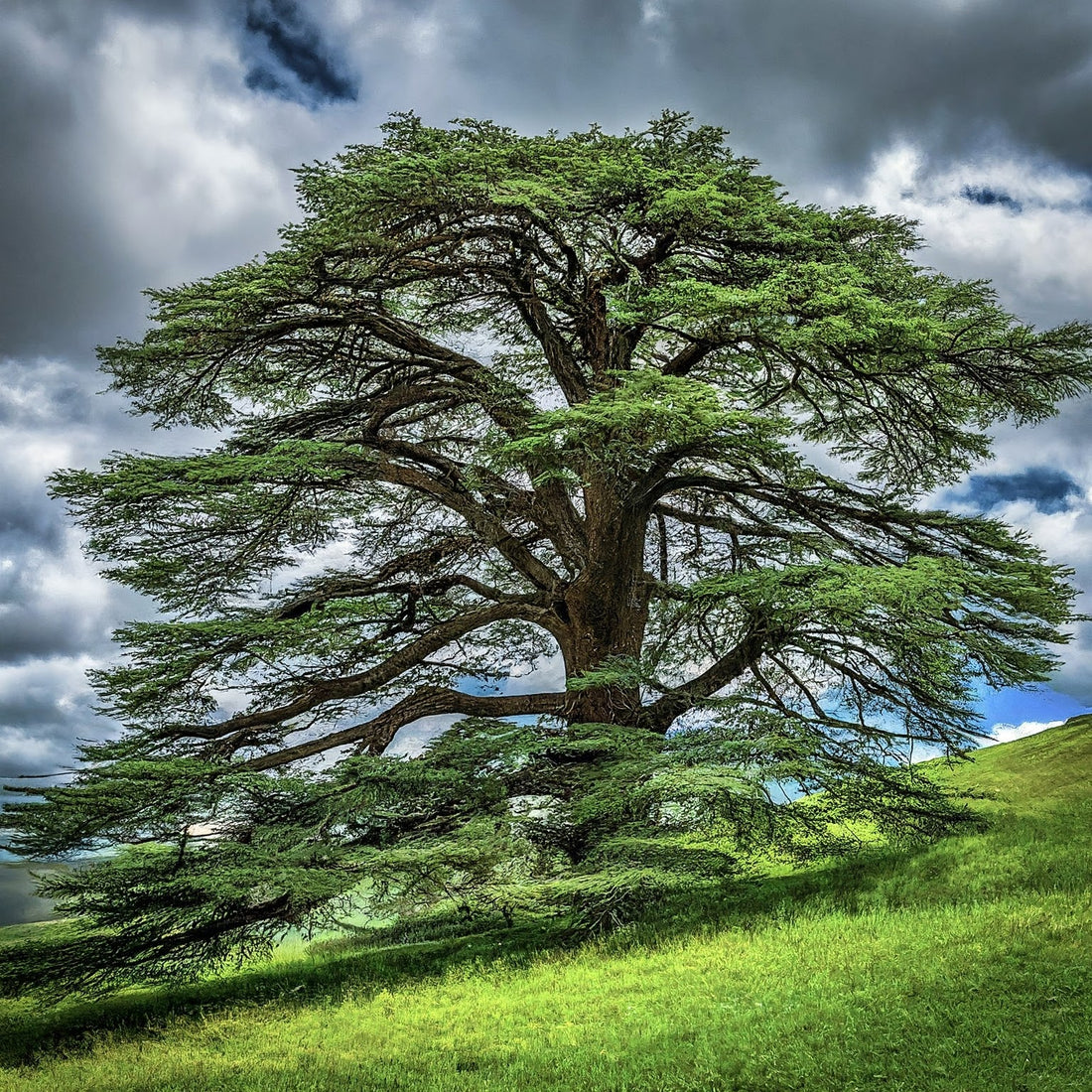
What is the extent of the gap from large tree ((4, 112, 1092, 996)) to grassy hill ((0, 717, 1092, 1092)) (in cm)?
96

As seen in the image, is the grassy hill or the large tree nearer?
the grassy hill

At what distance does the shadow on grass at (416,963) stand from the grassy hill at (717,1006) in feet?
0.17

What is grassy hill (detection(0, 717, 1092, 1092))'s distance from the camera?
21.5ft

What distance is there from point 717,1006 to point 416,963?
564 cm

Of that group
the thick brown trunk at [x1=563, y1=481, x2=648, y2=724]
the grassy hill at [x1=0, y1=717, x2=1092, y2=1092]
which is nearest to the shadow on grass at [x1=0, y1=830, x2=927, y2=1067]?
the grassy hill at [x1=0, y1=717, x2=1092, y2=1092]

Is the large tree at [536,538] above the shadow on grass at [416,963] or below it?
above

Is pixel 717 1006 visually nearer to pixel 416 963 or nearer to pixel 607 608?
pixel 416 963

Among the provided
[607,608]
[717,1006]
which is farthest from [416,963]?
[717,1006]

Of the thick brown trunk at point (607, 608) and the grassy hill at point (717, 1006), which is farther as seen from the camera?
the thick brown trunk at point (607, 608)

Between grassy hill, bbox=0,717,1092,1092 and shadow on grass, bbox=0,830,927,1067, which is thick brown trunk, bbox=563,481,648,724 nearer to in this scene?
shadow on grass, bbox=0,830,927,1067

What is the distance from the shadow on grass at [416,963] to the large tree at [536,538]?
0.82 m

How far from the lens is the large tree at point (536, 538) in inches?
404

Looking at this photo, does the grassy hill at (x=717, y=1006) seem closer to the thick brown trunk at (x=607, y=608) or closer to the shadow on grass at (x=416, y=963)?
the shadow on grass at (x=416, y=963)

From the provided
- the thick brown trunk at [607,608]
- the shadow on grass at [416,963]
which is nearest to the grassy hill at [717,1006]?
the shadow on grass at [416,963]
